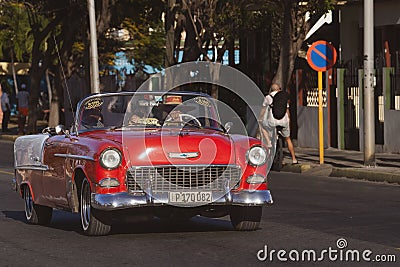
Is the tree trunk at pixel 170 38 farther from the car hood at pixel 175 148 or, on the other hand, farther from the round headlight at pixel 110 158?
the round headlight at pixel 110 158

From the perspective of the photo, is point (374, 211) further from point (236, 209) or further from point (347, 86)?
point (347, 86)

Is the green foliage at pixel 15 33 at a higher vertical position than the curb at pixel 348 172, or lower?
higher

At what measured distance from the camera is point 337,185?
67.3 ft

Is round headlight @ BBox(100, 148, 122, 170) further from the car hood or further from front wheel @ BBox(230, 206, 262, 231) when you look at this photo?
front wheel @ BBox(230, 206, 262, 231)

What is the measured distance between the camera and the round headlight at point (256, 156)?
12.3 meters

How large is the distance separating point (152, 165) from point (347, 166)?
41.3 feet

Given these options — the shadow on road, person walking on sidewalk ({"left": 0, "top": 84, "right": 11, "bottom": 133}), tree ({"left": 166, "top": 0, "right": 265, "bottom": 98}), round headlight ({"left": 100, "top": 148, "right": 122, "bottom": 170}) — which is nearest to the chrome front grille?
round headlight ({"left": 100, "top": 148, "right": 122, "bottom": 170})

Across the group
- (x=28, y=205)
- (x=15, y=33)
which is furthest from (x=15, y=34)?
(x=28, y=205)

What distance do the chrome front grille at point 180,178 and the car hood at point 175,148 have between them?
63mm

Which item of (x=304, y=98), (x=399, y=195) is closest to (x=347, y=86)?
(x=304, y=98)

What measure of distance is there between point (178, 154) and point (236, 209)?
1065 millimetres

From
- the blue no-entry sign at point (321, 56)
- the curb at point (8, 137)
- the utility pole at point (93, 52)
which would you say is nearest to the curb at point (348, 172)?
the blue no-entry sign at point (321, 56)

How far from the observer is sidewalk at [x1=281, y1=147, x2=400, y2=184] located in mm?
21647

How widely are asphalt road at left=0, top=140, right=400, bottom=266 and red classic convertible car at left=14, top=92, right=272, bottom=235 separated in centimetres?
31
